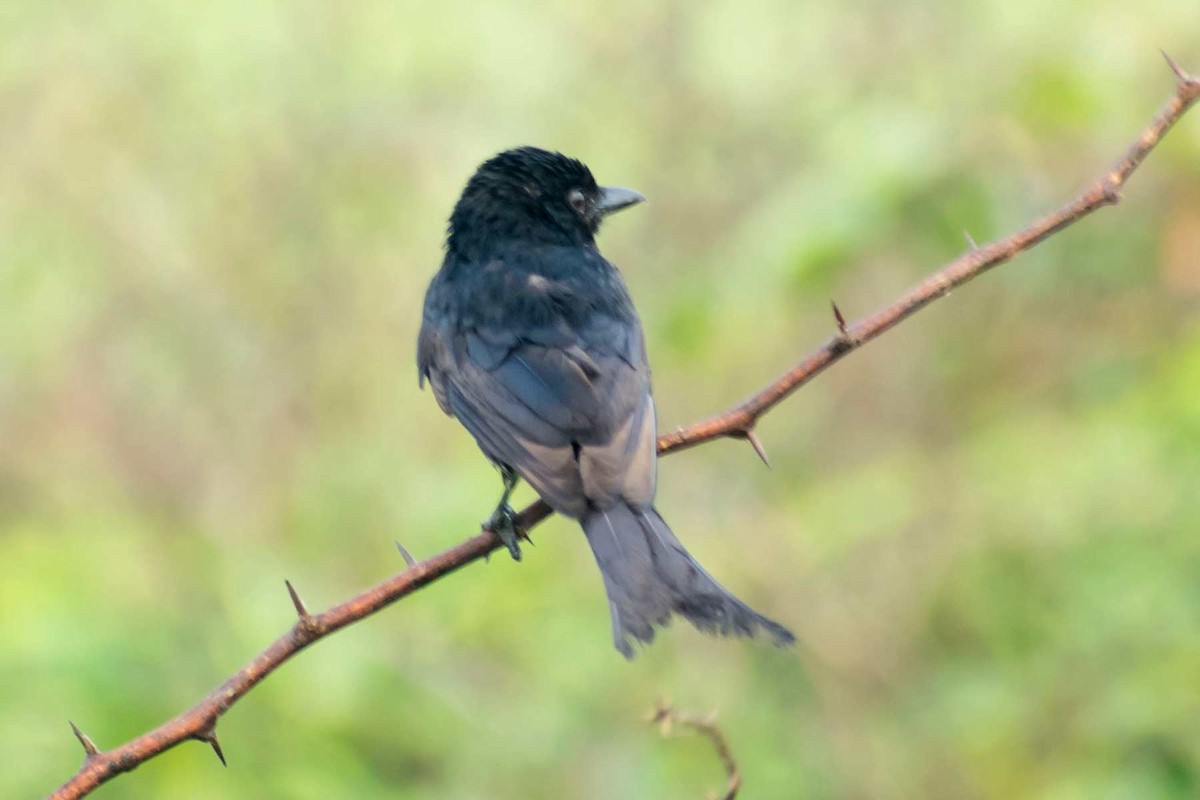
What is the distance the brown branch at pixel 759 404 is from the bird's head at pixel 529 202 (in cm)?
154

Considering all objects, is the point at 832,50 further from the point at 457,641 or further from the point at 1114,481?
the point at 457,641

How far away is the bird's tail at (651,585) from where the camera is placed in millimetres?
2600

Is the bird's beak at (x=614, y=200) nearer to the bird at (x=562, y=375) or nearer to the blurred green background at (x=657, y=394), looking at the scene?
the bird at (x=562, y=375)

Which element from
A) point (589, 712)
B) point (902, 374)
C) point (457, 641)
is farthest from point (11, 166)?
point (902, 374)

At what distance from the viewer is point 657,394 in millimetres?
6414

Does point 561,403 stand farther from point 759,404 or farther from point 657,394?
point 657,394

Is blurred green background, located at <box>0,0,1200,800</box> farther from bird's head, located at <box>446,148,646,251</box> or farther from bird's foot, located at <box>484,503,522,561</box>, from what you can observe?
bird's foot, located at <box>484,503,522,561</box>

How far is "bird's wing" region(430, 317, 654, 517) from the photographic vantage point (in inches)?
122

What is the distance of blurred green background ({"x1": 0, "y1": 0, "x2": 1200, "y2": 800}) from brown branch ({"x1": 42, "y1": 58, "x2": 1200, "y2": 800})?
1222mm

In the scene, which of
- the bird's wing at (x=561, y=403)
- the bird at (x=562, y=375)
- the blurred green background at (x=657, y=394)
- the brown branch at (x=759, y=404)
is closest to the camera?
the brown branch at (x=759, y=404)

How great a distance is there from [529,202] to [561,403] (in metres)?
1.07

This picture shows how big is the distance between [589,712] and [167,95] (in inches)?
132

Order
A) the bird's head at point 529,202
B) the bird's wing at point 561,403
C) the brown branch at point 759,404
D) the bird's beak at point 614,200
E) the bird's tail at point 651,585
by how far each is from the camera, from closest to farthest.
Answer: the brown branch at point 759,404 < the bird's tail at point 651,585 < the bird's wing at point 561,403 < the bird's head at point 529,202 < the bird's beak at point 614,200

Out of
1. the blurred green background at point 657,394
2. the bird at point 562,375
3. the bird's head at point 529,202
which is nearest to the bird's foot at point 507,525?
the bird at point 562,375
